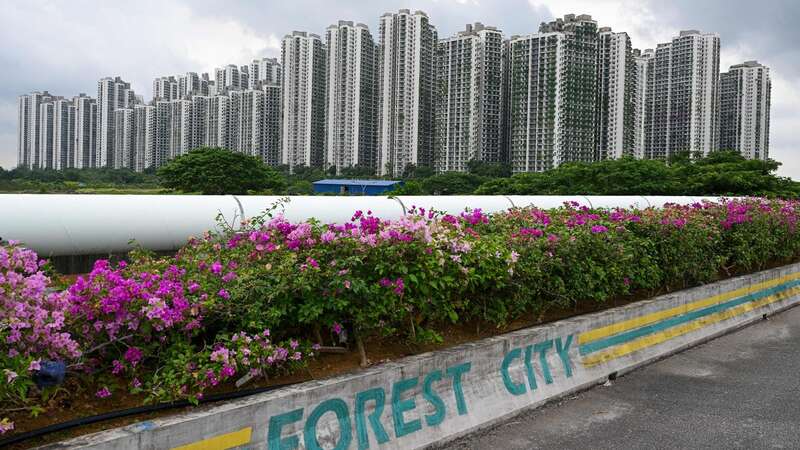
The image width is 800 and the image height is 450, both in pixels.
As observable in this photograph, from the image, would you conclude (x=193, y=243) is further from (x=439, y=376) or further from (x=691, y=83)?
(x=691, y=83)

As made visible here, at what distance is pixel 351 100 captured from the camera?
106312 mm

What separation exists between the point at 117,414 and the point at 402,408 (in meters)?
1.94

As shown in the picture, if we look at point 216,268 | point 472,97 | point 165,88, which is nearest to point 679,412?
point 216,268

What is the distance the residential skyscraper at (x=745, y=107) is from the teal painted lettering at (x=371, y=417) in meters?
82.5

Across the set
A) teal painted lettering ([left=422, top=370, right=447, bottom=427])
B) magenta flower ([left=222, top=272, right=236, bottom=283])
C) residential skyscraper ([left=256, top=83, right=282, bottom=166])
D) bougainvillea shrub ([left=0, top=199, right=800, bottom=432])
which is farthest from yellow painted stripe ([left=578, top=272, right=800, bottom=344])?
residential skyscraper ([left=256, top=83, right=282, bottom=166])

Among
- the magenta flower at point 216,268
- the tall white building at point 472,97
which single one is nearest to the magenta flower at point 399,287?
the magenta flower at point 216,268

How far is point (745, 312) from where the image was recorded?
33.4 ft

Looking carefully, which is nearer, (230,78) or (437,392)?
(437,392)

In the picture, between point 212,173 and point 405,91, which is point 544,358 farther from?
point 405,91

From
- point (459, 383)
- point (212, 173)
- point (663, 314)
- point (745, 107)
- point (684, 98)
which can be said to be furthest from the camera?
point (684, 98)

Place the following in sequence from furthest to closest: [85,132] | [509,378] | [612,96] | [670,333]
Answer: [85,132] → [612,96] → [670,333] → [509,378]

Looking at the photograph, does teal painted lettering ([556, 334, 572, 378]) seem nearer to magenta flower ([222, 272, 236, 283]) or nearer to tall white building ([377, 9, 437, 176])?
magenta flower ([222, 272, 236, 283])

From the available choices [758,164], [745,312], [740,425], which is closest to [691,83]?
[758,164]

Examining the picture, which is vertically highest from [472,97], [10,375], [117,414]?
[472,97]
